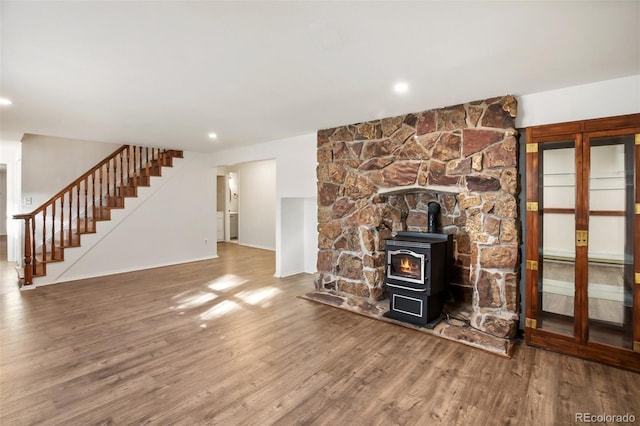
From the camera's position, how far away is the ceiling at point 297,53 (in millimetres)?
1772

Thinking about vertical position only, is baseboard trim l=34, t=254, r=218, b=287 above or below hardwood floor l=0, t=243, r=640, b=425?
above

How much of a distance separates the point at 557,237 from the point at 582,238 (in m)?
0.21

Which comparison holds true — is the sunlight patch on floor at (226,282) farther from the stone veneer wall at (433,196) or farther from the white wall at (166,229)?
the white wall at (166,229)

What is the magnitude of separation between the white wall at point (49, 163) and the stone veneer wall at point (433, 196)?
5.38 meters

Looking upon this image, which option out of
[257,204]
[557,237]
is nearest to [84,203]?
[257,204]

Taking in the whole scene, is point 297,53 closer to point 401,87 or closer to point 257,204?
point 401,87

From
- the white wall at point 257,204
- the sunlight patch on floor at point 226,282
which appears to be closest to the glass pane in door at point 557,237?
the sunlight patch on floor at point 226,282

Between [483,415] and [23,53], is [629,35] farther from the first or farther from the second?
[23,53]

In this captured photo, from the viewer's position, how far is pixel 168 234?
6727mm

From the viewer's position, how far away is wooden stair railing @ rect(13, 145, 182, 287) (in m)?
5.21

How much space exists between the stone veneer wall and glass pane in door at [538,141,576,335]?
0.80 ft

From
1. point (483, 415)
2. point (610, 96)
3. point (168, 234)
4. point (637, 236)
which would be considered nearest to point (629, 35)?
point (610, 96)

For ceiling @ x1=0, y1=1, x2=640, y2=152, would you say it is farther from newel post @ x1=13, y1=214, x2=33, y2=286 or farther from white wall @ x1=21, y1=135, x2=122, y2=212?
white wall @ x1=21, y1=135, x2=122, y2=212

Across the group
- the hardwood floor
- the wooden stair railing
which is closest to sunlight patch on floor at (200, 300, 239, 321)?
the hardwood floor
